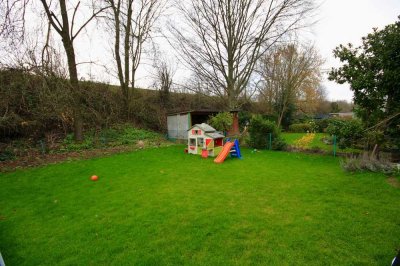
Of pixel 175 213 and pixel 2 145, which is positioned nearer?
pixel 175 213

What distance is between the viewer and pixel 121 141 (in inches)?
588

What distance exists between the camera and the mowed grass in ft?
11.0

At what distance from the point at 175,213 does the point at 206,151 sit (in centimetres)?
633

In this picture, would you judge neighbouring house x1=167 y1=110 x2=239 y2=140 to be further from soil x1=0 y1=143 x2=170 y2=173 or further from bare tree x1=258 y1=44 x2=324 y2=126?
bare tree x1=258 y1=44 x2=324 y2=126

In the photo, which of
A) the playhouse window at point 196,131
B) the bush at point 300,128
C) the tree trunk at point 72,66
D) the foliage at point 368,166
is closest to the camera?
the foliage at point 368,166

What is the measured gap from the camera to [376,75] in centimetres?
858

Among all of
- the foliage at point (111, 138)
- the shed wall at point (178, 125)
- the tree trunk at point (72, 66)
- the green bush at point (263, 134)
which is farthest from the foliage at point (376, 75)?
the tree trunk at point (72, 66)

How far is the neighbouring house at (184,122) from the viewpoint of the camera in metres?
15.9

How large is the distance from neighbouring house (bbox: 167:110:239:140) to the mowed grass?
800 centimetres

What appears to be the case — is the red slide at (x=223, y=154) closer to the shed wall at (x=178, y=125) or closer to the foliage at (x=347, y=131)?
the foliage at (x=347, y=131)

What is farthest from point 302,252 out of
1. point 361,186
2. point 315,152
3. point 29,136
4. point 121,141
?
point 29,136

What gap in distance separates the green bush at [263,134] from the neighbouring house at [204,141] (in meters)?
2.60

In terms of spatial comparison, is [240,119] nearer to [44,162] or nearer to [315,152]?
[315,152]

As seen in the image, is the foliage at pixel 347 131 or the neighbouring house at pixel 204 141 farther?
the neighbouring house at pixel 204 141
